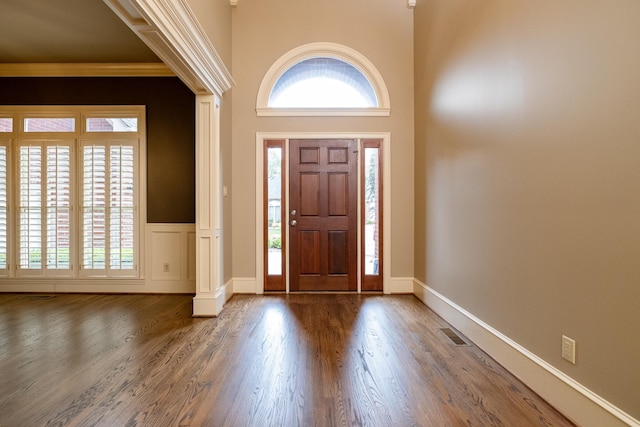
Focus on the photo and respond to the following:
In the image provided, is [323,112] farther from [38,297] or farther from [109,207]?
[38,297]

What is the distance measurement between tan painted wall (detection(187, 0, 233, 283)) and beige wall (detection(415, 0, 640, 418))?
234 centimetres

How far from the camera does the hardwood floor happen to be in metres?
1.61

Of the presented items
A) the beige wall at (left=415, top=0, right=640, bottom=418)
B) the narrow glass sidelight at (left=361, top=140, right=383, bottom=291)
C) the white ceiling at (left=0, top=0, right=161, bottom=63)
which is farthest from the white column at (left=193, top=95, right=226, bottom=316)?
the beige wall at (left=415, top=0, right=640, bottom=418)

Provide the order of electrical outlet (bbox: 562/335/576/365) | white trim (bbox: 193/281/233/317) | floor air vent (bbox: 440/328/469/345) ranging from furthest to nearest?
white trim (bbox: 193/281/233/317), floor air vent (bbox: 440/328/469/345), electrical outlet (bbox: 562/335/576/365)

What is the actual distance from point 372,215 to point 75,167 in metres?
3.93

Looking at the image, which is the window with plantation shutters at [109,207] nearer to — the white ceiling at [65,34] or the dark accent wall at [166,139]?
the dark accent wall at [166,139]

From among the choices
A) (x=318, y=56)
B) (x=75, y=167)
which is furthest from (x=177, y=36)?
(x=75, y=167)

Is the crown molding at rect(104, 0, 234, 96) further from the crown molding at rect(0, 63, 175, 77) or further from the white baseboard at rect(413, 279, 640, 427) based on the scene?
the white baseboard at rect(413, 279, 640, 427)

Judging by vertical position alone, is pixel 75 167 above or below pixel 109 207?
above

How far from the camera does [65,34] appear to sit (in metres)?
3.37

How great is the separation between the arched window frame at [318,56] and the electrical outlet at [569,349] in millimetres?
3065

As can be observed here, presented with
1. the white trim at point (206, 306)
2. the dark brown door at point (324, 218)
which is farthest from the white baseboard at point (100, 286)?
the dark brown door at point (324, 218)

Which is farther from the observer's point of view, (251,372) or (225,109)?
(225,109)

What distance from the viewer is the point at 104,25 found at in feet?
10.5
